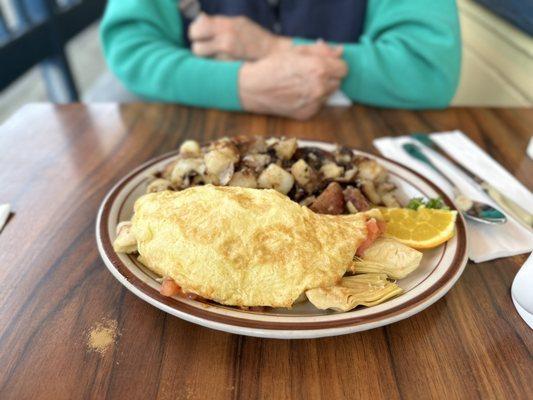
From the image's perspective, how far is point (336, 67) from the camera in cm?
145

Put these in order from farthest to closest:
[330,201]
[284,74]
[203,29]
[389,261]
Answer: [203,29]
[284,74]
[330,201]
[389,261]

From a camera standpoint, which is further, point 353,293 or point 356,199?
point 356,199

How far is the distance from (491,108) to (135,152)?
1266 millimetres

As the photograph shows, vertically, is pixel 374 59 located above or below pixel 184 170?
below

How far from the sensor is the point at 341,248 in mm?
679

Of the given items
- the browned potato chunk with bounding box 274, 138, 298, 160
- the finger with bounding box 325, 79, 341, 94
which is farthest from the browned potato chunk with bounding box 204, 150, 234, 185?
the finger with bounding box 325, 79, 341, 94

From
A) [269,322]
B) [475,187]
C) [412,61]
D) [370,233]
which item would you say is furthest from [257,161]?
[412,61]

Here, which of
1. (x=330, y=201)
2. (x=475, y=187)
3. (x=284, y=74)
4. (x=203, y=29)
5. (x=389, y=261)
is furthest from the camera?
(x=203, y=29)

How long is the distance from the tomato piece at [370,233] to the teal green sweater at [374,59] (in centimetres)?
88

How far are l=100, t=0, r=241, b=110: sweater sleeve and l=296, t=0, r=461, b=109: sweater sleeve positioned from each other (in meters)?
0.46

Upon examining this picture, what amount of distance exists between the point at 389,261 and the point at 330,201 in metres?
0.18

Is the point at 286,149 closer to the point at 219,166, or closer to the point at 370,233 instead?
the point at 219,166

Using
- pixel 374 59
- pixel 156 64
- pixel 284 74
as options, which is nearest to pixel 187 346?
pixel 284 74

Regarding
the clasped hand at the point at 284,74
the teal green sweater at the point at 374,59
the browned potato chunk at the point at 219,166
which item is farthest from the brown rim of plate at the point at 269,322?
the teal green sweater at the point at 374,59
